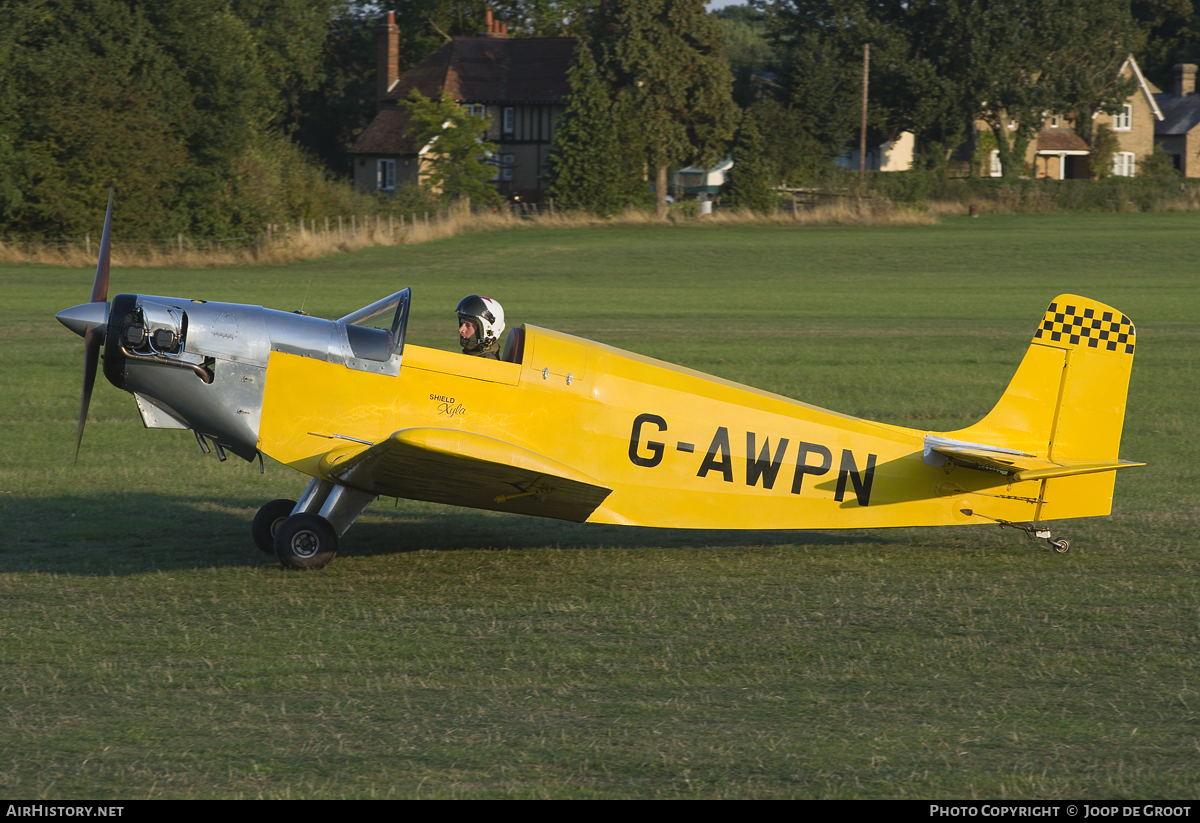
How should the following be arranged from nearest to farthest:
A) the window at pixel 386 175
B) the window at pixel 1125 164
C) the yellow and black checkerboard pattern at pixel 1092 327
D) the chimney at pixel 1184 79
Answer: the yellow and black checkerboard pattern at pixel 1092 327 → the window at pixel 386 175 → the window at pixel 1125 164 → the chimney at pixel 1184 79

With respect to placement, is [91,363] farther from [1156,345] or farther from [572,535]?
[1156,345]

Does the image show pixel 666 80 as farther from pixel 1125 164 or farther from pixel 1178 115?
Result: pixel 1178 115

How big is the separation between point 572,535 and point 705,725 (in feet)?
14.6

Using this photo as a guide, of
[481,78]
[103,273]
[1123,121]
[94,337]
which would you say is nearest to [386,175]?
[481,78]

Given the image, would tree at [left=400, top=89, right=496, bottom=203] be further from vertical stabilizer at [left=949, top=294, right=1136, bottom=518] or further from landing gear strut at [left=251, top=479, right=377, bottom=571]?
vertical stabilizer at [left=949, top=294, right=1136, bottom=518]

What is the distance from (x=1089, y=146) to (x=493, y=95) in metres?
43.1

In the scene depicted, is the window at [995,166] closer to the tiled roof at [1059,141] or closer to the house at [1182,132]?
the tiled roof at [1059,141]

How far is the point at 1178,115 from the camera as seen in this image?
9531 cm

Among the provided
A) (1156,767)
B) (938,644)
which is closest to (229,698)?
(938,644)

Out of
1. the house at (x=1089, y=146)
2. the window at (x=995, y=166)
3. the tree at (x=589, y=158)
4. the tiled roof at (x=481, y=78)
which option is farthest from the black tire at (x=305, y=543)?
the window at (x=995, y=166)

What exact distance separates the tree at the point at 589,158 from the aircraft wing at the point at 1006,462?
56.9 m

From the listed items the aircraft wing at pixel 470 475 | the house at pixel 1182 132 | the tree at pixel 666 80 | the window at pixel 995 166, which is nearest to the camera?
the aircraft wing at pixel 470 475

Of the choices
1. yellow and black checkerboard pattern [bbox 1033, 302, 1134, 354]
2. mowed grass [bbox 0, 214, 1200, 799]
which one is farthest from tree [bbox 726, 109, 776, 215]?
yellow and black checkerboard pattern [bbox 1033, 302, 1134, 354]

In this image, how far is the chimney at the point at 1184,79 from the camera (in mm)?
99188
